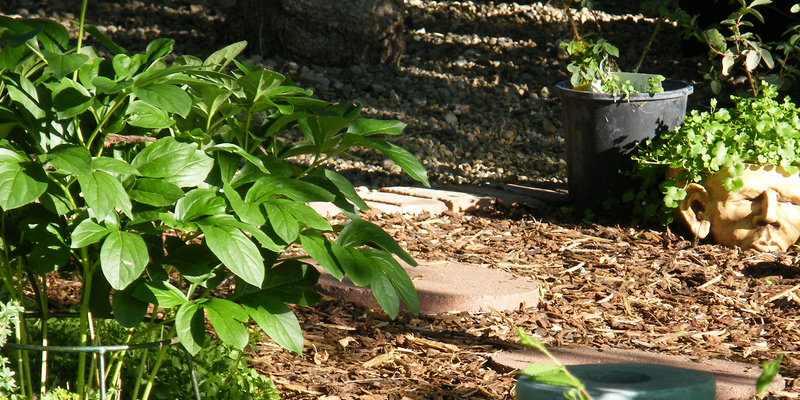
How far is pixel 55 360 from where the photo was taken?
232 cm

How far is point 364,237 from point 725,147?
2.76 m

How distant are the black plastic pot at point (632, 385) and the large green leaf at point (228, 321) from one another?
52 cm

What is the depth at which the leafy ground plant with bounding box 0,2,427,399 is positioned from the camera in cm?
140

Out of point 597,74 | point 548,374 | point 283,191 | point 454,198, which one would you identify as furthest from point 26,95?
point 597,74

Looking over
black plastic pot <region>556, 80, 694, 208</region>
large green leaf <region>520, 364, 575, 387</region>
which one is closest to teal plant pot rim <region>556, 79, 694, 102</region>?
black plastic pot <region>556, 80, 694, 208</region>

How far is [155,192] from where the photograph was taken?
4.88 ft

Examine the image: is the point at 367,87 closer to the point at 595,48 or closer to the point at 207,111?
the point at 595,48

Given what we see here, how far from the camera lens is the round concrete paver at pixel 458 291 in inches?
121

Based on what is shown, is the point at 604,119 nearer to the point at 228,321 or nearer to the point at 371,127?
the point at 371,127

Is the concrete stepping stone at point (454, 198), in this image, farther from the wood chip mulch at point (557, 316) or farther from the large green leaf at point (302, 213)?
the large green leaf at point (302, 213)

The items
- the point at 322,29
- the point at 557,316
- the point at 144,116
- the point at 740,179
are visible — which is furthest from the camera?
the point at 322,29

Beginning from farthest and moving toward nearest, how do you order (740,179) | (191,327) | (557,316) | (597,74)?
1. (597,74)
2. (740,179)
3. (557,316)
4. (191,327)

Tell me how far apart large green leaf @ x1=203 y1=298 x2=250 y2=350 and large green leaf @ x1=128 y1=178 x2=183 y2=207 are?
216mm

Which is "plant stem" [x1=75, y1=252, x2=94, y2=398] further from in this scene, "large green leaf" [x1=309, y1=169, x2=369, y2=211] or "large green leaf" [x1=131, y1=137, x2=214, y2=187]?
"large green leaf" [x1=309, y1=169, x2=369, y2=211]
